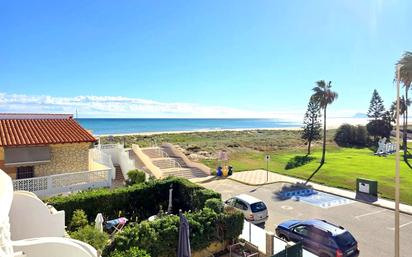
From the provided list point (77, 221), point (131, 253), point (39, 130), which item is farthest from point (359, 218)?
point (39, 130)

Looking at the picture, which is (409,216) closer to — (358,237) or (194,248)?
(358,237)

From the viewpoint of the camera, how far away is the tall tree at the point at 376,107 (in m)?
60.8

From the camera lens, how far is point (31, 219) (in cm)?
988

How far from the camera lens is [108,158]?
72.2 feet

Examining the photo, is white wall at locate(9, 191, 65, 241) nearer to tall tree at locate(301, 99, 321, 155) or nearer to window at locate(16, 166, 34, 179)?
window at locate(16, 166, 34, 179)

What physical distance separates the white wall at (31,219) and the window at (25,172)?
8.52m

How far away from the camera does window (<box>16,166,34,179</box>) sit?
17312mm

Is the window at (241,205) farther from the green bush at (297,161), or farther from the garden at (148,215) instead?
the green bush at (297,161)

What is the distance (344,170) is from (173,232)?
24189 mm

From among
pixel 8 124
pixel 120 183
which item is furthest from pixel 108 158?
pixel 8 124

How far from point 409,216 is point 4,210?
20308mm

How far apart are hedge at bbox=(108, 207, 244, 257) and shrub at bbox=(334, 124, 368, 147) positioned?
171ft

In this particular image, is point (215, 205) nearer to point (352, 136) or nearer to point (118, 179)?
point (118, 179)

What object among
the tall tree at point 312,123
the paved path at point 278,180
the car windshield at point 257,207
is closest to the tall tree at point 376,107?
the tall tree at point 312,123
